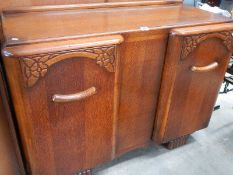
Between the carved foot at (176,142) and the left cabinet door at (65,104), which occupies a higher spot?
the left cabinet door at (65,104)

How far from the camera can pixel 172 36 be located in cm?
91

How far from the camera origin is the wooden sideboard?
738mm

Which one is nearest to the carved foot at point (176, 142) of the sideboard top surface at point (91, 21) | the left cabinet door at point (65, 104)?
the left cabinet door at point (65, 104)

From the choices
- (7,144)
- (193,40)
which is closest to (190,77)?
(193,40)

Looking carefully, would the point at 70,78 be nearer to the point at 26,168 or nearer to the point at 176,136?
the point at 26,168

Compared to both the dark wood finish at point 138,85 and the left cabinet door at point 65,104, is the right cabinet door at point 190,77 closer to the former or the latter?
the dark wood finish at point 138,85

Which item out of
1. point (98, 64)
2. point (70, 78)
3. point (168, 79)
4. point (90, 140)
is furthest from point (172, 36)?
point (90, 140)

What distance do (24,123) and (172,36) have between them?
65 cm

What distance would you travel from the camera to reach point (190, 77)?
3.54ft

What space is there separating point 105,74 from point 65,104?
7.2 inches

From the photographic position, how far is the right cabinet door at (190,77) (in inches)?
37.8

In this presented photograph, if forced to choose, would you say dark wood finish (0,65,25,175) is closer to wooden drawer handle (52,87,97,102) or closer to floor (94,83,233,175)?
wooden drawer handle (52,87,97,102)

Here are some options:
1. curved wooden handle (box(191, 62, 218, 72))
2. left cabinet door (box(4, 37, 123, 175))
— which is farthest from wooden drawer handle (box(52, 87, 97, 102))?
curved wooden handle (box(191, 62, 218, 72))

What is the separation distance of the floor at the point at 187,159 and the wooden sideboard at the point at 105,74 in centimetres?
15
